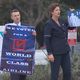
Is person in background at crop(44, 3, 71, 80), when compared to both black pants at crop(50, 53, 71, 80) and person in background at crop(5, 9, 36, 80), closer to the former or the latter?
black pants at crop(50, 53, 71, 80)

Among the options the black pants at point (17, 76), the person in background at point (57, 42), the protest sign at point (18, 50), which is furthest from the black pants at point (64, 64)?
the black pants at point (17, 76)

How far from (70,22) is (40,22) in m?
29.5

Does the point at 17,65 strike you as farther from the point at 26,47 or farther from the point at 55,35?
the point at 55,35

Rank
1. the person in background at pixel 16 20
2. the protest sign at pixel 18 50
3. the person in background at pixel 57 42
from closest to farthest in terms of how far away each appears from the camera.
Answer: the person in background at pixel 57 42 → the person in background at pixel 16 20 → the protest sign at pixel 18 50

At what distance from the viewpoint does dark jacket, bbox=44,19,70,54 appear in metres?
8.52

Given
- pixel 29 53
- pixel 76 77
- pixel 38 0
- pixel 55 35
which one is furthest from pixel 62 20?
pixel 38 0

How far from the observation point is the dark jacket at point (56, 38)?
28.0ft

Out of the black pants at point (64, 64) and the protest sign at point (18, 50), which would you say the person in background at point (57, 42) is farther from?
the protest sign at point (18, 50)

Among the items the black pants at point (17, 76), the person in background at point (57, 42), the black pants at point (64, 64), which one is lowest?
the black pants at point (17, 76)

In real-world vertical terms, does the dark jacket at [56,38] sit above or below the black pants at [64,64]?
above

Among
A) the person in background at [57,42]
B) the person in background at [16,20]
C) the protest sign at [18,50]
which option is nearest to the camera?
the person in background at [57,42]

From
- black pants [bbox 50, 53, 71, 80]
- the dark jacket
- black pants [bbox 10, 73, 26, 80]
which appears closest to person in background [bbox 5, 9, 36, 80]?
black pants [bbox 10, 73, 26, 80]

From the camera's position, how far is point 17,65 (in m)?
9.01

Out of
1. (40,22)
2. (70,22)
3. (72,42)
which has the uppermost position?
(70,22)
